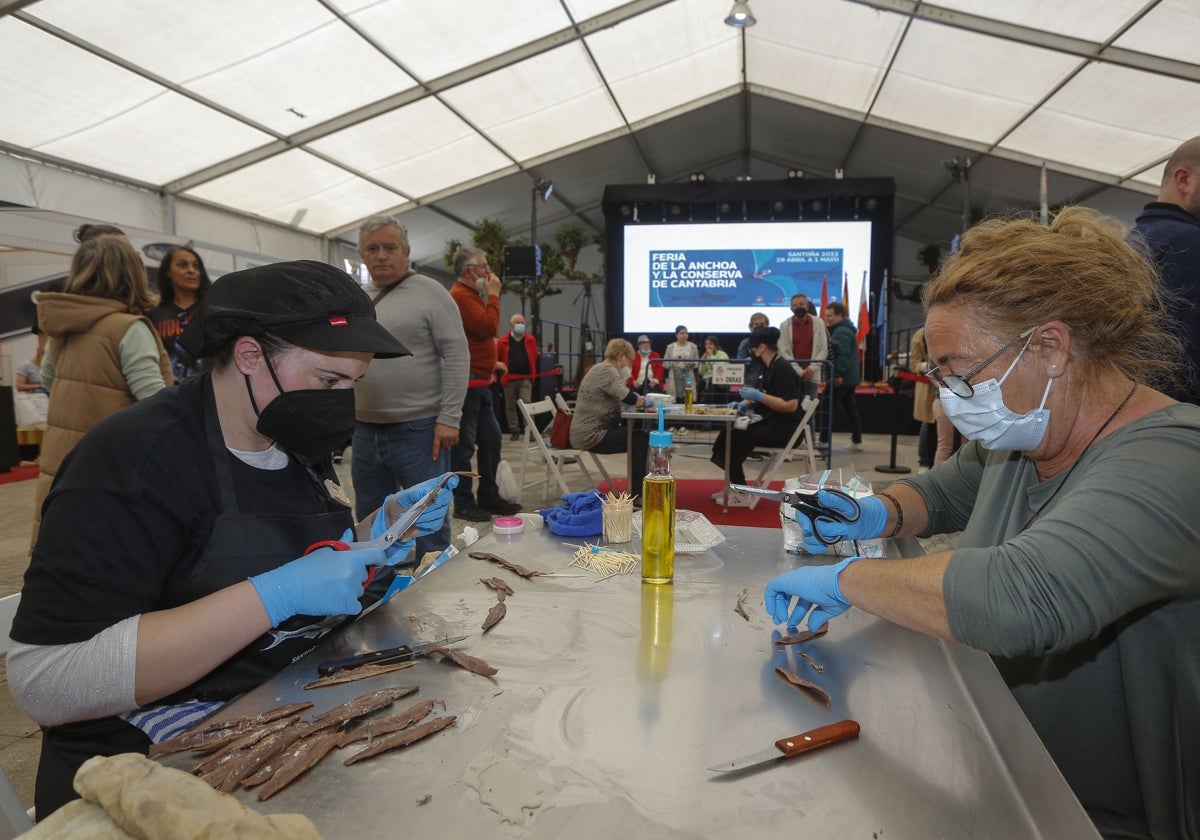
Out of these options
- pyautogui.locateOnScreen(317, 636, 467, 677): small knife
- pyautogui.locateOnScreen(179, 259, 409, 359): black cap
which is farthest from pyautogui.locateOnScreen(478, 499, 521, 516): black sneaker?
pyautogui.locateOnScreen(317, 636, 467, 677): small knife

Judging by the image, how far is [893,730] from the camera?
36.3 inches

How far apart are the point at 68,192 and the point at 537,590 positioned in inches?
357

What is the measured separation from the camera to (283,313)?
121cm

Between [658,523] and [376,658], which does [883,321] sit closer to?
[658,523]

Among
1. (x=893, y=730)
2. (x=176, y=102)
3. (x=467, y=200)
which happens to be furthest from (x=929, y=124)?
(x=893, y=730)

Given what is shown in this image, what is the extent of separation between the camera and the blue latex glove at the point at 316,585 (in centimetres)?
110

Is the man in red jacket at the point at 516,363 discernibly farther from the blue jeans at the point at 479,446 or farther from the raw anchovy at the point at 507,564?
the raw anchovy at the point at 507,564

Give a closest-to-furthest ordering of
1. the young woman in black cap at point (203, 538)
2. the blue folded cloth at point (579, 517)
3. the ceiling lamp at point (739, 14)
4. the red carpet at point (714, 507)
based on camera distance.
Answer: the young woman in black cap at point (203, 538), the blue folded cloth at point (579, 517), the red carpet at point (714, 507), the ceiling lamp at point (739, 14)

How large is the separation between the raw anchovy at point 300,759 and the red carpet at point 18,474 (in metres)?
7.58

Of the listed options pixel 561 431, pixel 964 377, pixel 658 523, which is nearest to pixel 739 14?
pixel 561 431

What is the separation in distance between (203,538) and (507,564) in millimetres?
605

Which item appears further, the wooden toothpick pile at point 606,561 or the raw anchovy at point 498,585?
the wooden toothpick pile at point 606,561

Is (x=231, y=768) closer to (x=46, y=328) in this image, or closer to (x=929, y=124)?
(x=46, y=328)

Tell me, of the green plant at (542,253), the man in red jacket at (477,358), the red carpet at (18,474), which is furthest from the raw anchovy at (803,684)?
the green plant at (542,253)
